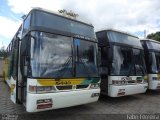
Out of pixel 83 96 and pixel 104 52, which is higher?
pixel 104 52

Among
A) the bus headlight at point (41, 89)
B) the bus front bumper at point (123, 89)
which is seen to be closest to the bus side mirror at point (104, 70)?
the bus front bumper at point (123, 89)

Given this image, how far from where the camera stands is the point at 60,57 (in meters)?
5.64

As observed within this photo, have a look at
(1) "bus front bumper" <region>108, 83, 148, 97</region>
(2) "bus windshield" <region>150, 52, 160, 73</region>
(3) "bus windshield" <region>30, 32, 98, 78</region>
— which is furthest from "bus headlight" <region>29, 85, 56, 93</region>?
(2) "bus windshield" <region>150, 52, 160, 73</region>

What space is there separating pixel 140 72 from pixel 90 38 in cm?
337

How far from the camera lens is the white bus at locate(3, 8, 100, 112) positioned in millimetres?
5088

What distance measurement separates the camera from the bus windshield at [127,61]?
7.76 meters

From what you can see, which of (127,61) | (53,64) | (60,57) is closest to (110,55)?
(127,61)

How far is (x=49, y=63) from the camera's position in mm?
5344

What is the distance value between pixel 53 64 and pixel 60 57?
334 millimetres

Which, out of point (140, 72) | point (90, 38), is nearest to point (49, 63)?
point (90, 38)

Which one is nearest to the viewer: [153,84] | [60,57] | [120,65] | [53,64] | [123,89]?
[53,64]

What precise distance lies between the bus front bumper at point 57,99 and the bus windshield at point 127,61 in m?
1.79

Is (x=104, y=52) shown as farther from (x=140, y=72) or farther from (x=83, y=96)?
(x=83, y=96)

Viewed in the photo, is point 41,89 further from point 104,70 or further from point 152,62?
point 152,62
